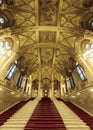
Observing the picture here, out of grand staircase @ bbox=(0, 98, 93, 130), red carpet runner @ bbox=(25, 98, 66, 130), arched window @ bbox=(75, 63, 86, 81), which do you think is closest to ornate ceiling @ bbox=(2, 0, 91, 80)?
arched window @ bbox=(75, 63, 86, 81)

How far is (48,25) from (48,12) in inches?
60.7

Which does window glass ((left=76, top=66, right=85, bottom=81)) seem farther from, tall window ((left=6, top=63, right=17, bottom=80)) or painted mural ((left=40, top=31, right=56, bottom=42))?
tall window ((left=6, top=63, right=17, bottom=80))

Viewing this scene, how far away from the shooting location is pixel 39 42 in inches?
654

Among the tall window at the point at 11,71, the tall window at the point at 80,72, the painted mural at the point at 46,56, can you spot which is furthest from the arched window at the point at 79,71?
the tall window at the point at 11,71

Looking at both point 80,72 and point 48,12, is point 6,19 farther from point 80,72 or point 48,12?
point 80,72

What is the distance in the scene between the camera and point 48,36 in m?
16.0

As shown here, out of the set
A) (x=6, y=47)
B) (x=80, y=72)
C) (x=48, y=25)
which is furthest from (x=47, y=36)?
(x=80, y=72)

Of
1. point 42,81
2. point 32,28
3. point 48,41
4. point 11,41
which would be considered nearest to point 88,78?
point 48,41

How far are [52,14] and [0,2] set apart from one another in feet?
12.5

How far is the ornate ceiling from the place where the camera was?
12469mm

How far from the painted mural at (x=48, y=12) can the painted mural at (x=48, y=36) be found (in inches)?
45.5

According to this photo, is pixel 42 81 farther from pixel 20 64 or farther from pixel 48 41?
pixel 48 41

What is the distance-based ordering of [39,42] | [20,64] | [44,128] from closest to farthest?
[44,128]
[39,42]
[20,64]

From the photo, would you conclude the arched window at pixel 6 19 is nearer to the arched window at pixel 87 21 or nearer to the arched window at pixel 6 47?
the arched window at pixel 6 47
